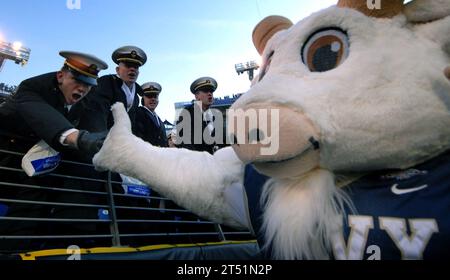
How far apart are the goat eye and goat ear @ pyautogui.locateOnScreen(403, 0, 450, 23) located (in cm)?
22

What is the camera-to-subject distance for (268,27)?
1323 millimetres

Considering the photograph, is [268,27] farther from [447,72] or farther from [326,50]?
[447,72]

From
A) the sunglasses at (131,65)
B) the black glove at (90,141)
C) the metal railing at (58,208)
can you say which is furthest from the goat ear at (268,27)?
the sunglasses at (131,65)

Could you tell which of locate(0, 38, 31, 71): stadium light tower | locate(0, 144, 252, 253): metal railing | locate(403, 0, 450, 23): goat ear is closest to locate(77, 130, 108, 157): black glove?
locate(0, 144, 252, 253): metal railing

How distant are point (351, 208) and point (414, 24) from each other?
0.60 meters

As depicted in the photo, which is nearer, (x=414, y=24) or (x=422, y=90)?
(x=422, y=90)

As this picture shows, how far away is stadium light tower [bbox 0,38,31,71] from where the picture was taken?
2119 centimetres

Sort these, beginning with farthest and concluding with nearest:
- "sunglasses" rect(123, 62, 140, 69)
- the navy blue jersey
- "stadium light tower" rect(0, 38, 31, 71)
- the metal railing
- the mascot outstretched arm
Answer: "stadium light tower" rect(0, 38, 31, 71)
"sunglasses" rect(123, 62, 140, 69)
the metal railing
the mascot outstretched arm
the navy blue jersey

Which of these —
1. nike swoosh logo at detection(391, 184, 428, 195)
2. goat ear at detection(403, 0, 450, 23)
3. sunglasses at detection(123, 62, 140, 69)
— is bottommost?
nike swoosh logo at detection(391, 184, 428, 195)

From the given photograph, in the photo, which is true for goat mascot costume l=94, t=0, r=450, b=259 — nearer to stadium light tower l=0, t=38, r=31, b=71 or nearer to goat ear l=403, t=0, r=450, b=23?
goat ear l=403, t=0, r=450, b=23

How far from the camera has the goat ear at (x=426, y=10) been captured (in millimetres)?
1012

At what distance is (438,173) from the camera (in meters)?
0.94
